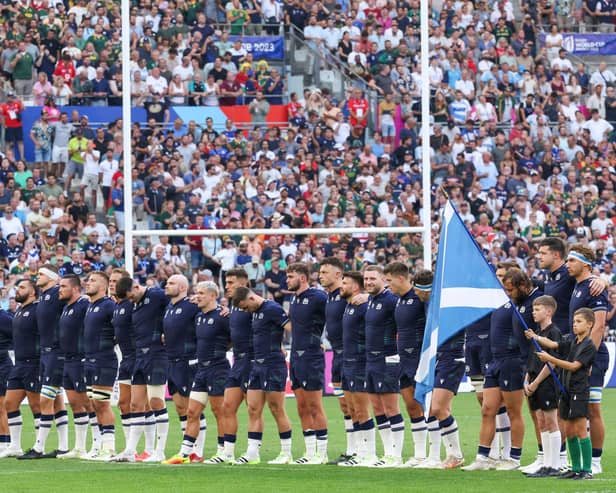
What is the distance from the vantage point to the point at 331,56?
3269 cm

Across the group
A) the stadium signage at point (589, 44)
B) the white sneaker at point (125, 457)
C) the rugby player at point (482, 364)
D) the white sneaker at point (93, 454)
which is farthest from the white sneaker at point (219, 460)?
the stadium signage at point (589, 44)

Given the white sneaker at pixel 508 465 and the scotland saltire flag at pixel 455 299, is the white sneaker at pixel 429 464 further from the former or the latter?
the scotland saltire flag at pixel 455 299

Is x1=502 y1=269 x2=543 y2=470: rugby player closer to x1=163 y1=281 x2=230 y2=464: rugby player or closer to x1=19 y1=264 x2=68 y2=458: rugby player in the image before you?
x1=163 y1=281 x2=230 y2=464: rugby player

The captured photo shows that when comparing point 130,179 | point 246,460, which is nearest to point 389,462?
point 246,460

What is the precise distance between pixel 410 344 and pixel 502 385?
1191 mm

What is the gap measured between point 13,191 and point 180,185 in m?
3.11

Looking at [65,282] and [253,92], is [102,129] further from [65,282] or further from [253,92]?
[65,282]

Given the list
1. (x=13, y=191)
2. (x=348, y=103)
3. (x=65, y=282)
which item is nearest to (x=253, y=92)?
(x=348, y=103)

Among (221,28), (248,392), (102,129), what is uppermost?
(221,28)

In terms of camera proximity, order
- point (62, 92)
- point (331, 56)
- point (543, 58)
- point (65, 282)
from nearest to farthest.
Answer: point (65, 282) < point (62, 92) < point (331, 56) < point (543, 58)

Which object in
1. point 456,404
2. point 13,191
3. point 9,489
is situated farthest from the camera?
point 13,191

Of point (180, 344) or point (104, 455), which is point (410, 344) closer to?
point (180, 344)

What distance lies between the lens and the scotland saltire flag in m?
14.4

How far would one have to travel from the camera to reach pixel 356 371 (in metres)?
16.0
